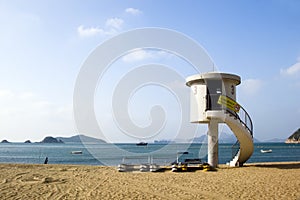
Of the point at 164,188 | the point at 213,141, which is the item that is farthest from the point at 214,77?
the point at 164,188

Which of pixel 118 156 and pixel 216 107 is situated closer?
pixel 216 107

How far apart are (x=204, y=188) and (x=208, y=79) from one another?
7196mm

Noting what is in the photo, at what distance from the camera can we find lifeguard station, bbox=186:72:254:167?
16.1m

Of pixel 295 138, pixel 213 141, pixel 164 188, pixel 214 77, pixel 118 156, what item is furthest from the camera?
pixel 295 138

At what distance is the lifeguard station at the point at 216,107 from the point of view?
1609cm

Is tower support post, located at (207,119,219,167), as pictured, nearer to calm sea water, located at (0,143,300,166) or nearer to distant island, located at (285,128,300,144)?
calm sea water, located at (0,143,300,166)

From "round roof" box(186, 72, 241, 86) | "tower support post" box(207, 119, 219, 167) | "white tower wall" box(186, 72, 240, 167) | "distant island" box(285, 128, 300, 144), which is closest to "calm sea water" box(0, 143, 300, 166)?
"tower support post" box(207, 119, 219, 167)

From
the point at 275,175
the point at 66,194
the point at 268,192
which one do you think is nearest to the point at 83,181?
the point at 66,194

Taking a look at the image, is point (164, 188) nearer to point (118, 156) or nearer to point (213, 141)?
point (213, 141)

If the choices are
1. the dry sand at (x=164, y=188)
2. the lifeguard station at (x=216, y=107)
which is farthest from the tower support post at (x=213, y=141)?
the dry sand at (x=164, y=188)

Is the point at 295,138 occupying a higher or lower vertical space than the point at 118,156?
higher

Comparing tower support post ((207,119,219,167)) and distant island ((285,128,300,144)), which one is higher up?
distant island ((285,128,300,144))

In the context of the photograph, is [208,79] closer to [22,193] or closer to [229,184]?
[229,184]

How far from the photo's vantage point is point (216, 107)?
16.6m
